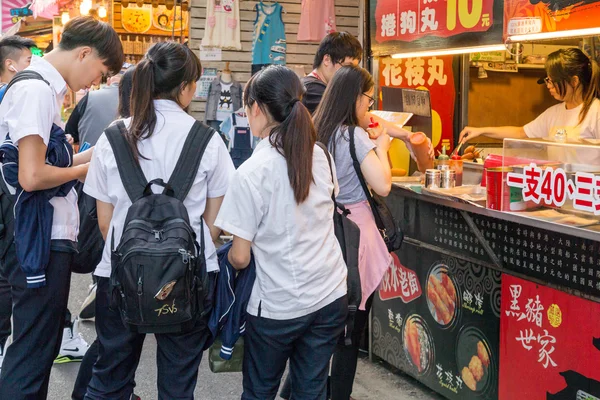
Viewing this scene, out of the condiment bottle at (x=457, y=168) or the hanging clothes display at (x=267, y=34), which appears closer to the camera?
the condiment bottle at (x=457, y=168)

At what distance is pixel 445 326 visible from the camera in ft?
15.4

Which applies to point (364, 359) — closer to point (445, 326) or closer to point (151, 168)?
point (445, 326)

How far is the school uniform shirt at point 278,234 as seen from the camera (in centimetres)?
303

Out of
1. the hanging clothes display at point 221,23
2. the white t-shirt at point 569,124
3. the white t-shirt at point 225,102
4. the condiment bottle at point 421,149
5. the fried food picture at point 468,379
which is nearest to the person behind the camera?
the fried food picture at point 468,379

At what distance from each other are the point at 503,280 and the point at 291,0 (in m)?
7.04

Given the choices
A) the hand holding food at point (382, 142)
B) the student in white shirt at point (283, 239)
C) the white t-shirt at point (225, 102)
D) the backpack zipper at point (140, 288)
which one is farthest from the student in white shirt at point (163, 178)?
the white t-shirt at point (225, 102)

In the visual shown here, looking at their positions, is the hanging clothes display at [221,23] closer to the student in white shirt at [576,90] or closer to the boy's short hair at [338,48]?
the student in white shirt at [576,90]

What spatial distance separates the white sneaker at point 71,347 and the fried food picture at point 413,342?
7.87ft

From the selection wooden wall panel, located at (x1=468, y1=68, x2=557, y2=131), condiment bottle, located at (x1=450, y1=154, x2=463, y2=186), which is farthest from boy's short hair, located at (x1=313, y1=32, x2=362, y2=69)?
wooden wall panel, located at (x1=468, y1=68, x2=557, y2=131)

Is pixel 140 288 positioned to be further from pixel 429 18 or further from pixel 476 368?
pixel 429 18

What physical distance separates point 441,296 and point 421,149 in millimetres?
1134

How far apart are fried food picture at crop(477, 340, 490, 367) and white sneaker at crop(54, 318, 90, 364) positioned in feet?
9.64

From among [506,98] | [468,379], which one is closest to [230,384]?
[468,379]

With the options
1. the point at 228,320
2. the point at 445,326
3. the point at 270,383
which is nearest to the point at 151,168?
the point at 228,320
